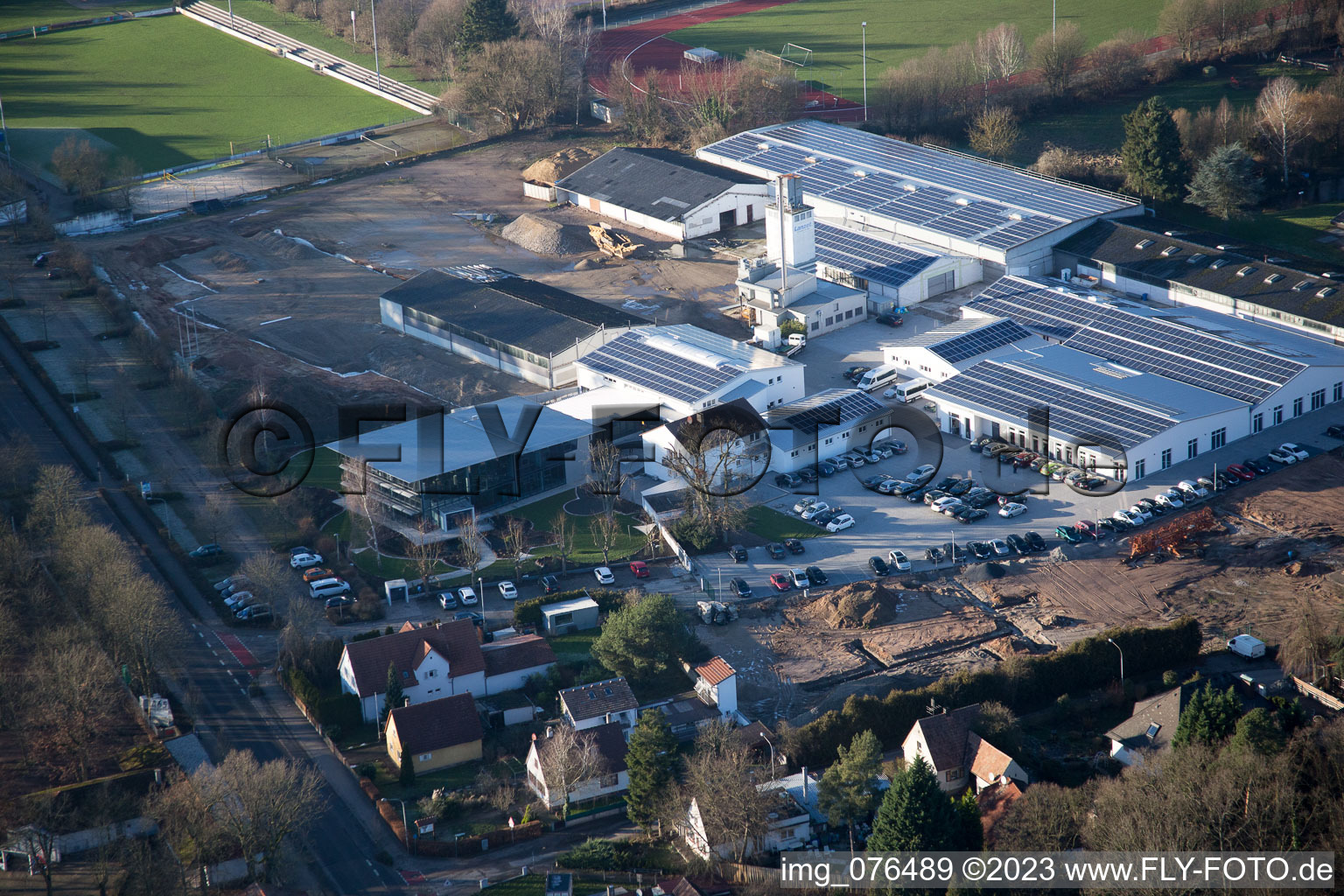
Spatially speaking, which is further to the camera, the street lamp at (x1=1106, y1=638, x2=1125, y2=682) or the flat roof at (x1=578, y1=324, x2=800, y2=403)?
the flat roof at (x1=578, y1=324, x2=800, y2=403)

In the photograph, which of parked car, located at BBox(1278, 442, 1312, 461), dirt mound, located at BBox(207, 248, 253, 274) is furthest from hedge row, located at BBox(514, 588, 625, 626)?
dirt mound, located at BBox(207, 248, 253, 274)

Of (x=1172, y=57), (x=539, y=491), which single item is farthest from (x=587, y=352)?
(x=1172, y=57)

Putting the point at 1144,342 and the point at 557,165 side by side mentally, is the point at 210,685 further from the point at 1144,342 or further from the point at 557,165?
the point at 557,165

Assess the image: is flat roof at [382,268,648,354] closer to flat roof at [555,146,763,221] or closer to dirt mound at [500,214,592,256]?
dirt mound at [500,214,592,256]

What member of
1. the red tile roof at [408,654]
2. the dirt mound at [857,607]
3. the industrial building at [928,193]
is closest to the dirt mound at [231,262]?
the industrial building at [928,193]

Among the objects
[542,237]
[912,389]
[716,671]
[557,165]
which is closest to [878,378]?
[912,389]
